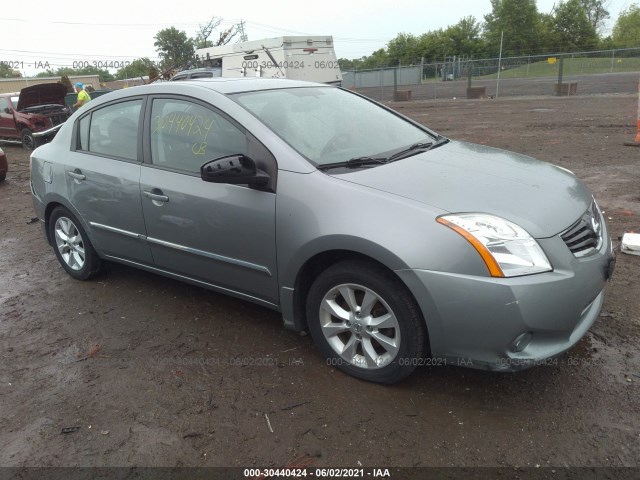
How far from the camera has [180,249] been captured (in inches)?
139

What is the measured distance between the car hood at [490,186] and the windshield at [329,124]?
270 millimetres

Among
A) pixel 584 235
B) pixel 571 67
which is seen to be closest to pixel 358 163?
pixel 584 235

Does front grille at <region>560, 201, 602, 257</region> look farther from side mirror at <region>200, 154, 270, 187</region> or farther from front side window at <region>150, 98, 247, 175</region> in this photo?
front side window at <region>150, 98, 247, 175</region>

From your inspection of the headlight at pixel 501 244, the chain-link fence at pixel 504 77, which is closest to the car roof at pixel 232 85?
the headlight at pixel 501 244

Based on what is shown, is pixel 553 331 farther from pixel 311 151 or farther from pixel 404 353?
pixel 311 151

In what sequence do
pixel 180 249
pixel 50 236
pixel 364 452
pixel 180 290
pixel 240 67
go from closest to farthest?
pixel 364 452
pixel 180 249
pixel 180 290
pixel 50 236
pixel 240 67

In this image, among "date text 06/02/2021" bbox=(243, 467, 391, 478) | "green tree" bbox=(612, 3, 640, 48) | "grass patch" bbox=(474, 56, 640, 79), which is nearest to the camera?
"date text 06/02/2021" bbox=(243, 467, 391, 478)

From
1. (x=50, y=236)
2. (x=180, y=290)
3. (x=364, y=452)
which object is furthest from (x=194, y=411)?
(x=50, y=236)

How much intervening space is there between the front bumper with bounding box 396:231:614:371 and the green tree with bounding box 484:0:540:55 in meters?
67.3

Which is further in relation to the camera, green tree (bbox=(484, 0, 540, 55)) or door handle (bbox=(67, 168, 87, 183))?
green tree (bbox=(484, 0, 540, 55))

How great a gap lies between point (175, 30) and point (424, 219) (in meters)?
101

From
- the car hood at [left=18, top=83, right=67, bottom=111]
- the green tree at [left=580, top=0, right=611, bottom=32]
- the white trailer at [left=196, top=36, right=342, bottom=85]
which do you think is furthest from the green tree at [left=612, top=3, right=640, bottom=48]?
the car hood at [left=18, top=83, right=67, bottom=111]

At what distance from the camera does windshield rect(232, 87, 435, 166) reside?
10.4 feet

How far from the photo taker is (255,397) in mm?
2867
